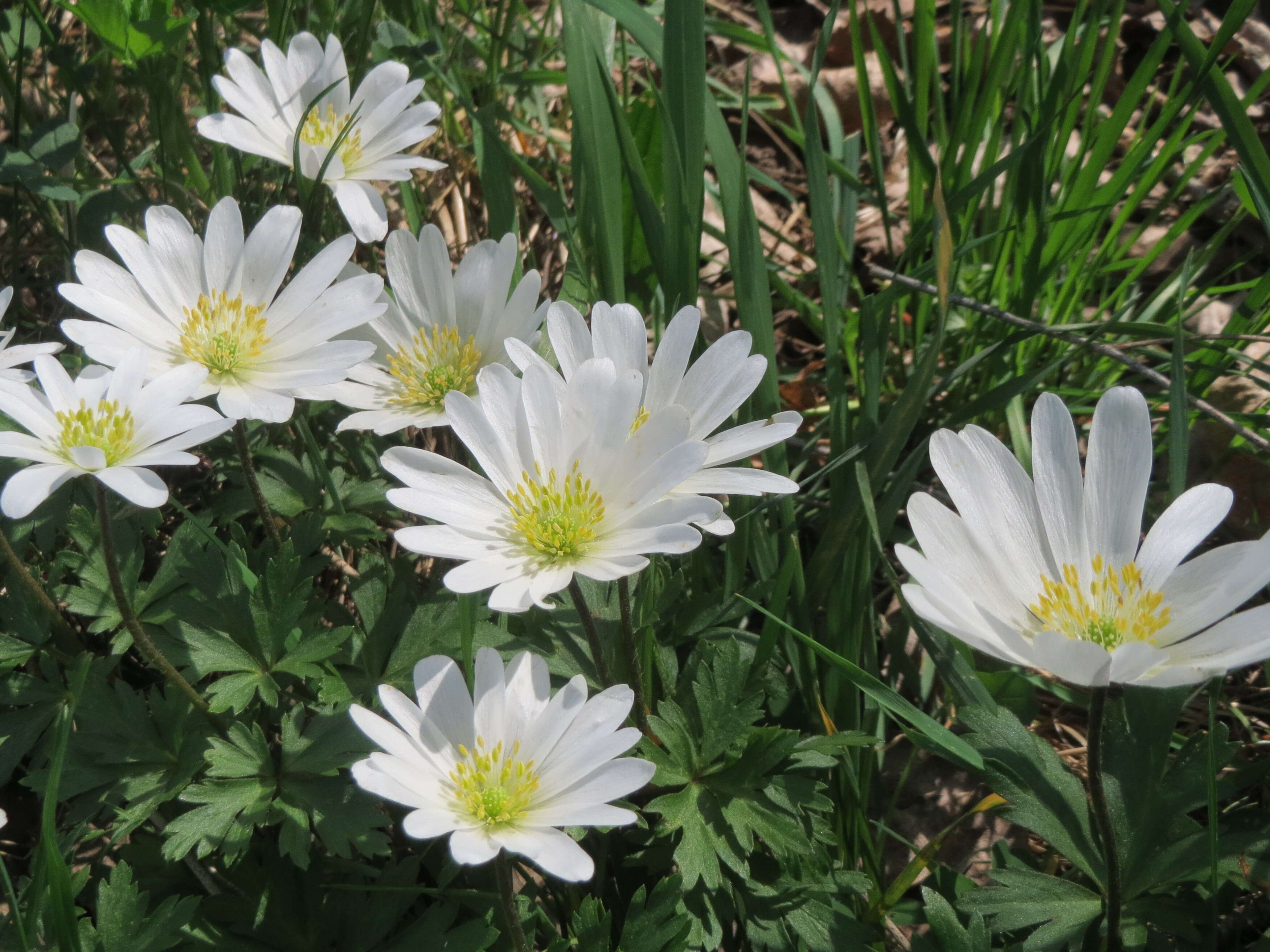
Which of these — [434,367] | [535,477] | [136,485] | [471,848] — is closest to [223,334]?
[434,367]

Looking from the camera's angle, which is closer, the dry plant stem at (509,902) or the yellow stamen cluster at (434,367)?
the dry plant stem at (509,902)

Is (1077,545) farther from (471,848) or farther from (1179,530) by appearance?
(471,848)

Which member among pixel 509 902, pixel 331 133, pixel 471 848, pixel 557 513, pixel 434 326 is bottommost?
pixel 509 902

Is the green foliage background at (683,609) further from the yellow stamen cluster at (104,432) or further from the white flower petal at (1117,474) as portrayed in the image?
the yellow stamen cluster at (104,432)

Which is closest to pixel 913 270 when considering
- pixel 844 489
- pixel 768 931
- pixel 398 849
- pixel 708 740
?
pixel 844 489

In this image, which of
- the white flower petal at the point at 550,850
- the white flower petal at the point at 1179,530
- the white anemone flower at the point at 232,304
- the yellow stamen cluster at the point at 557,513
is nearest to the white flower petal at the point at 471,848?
the white flower petal at the point at 550,850

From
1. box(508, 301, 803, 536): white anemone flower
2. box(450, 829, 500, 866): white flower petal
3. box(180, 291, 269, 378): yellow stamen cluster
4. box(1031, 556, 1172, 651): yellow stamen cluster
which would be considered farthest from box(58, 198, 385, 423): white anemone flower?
box(1031, 556, 1172, 651): yellow stamen cluster
